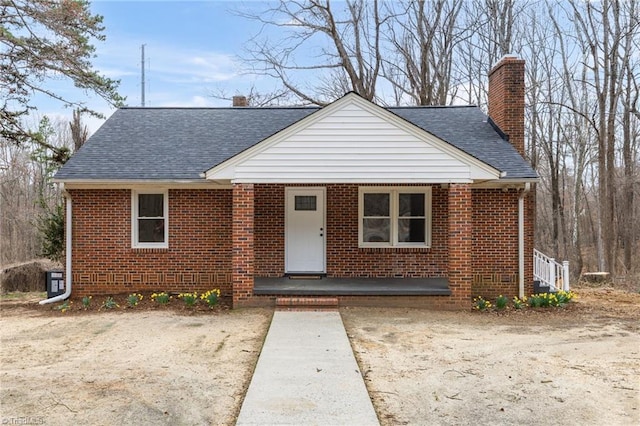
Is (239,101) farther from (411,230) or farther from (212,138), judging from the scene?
(411,230)

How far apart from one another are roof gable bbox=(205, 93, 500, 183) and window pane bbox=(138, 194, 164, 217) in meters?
2.18

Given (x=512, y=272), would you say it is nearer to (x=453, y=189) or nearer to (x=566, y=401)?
(x=453, y=189)

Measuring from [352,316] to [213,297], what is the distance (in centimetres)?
285

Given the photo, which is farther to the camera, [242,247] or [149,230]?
[149,230]

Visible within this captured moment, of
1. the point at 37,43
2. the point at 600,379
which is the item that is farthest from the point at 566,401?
the point at 37,43

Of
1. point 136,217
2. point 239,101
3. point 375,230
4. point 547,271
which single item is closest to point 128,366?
point 136,217

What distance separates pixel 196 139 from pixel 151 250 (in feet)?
10.2

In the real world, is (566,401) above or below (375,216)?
below

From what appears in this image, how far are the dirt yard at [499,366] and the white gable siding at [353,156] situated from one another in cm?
270

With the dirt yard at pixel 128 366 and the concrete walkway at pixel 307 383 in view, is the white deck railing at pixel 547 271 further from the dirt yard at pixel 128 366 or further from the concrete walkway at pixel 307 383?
the dirt yard at pixel 128 366

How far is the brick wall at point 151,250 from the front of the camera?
10.4 metres

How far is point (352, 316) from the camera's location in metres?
8.53

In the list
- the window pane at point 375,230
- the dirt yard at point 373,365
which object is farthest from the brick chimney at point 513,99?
the dirt yard at point 373,365

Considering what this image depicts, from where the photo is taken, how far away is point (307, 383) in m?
5.00
